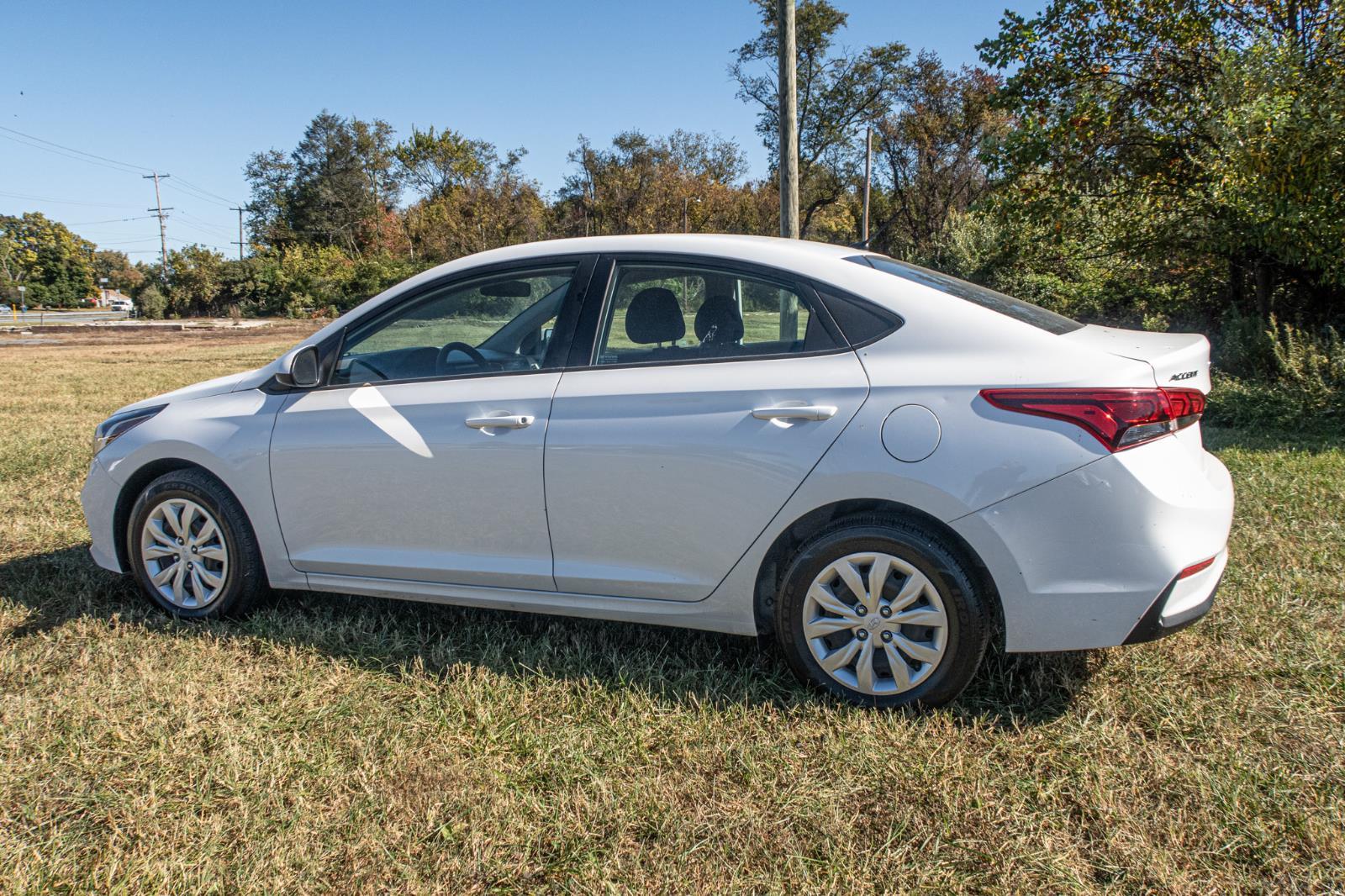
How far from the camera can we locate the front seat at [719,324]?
330 centimetres

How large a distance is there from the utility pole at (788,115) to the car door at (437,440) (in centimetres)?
725

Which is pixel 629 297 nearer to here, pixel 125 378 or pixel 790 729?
pixel 790 729

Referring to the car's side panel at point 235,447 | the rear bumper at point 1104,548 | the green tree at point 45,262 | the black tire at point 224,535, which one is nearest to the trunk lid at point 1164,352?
the rear bumper at point 1104,548

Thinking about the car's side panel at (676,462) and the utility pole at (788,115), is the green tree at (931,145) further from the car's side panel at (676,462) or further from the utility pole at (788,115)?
the car's side panel at (676,462)

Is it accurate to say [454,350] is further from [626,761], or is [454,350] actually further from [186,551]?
[626,761]

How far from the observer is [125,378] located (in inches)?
630

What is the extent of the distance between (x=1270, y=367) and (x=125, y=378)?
54.9 ft

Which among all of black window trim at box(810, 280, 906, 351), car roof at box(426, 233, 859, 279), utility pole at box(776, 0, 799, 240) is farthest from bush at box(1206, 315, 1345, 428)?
black window trim at box(810, 280, 906, 351)

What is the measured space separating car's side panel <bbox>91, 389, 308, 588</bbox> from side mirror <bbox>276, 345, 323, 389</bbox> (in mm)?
95

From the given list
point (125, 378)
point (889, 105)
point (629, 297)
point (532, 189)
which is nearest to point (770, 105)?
point (889, 105)

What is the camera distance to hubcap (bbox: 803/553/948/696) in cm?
295

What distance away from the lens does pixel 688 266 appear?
3.44 meters

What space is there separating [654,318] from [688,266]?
23cm

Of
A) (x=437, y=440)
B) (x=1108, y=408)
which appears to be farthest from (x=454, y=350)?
(x=1108, y=408)
